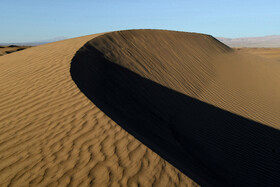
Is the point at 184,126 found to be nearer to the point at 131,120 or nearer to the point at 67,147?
the point at 131,120

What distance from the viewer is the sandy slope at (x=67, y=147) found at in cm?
341

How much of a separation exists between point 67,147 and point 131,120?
2401 mm

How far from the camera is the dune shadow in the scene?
5809 millimetres

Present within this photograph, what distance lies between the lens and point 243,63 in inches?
727

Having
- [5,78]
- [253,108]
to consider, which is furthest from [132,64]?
[253,108]

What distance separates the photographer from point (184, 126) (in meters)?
7.68

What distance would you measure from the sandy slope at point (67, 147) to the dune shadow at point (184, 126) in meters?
0.60

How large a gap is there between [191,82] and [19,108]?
27.8ft

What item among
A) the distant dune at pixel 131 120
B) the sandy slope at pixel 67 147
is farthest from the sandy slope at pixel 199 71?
the sandy slope at pixel 67 147

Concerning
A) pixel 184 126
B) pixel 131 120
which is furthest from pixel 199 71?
pixel 131 120

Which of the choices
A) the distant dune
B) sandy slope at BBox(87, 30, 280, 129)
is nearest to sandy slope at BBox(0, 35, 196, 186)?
the distant dune

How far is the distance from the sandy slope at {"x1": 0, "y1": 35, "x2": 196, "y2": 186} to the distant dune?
17 millimetres

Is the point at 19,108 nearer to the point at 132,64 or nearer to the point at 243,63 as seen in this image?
the point at 132,64

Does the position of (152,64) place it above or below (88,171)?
below
